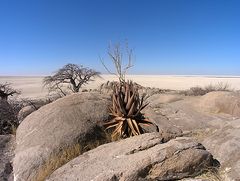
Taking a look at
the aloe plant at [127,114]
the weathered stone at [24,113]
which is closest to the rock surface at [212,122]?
the aloe plant at [127,114]

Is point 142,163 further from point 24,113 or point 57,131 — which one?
point 24,113

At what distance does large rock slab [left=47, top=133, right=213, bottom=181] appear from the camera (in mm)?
4680

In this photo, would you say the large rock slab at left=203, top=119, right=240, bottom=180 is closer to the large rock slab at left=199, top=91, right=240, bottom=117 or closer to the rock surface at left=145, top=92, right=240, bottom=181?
the rock surface at left=145, top=92, right=240, bottom=181

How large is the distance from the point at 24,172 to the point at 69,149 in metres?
0.87

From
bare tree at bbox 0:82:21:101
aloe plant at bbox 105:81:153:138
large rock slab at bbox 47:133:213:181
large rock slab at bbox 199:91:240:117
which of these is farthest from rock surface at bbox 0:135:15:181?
large rock slab at bbox 199:91:240:117

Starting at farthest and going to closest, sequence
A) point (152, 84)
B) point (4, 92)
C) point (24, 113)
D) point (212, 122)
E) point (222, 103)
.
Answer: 1. point (152, 84)
2. point (4, 92)
3. point (222, 103)
4. point (24, 113)
5. point (212, 122)

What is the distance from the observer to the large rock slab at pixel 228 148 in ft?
16.0

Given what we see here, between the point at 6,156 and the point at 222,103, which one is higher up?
the point at 222,103

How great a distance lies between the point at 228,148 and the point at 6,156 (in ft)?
13.9

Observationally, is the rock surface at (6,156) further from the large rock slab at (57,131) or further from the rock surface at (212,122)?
the rock surface at (212,122)

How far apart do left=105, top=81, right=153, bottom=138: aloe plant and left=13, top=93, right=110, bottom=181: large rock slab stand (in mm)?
432

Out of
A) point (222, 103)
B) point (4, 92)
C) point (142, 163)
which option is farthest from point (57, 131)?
point (4, 92)

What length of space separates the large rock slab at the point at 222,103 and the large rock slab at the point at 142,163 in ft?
18.0

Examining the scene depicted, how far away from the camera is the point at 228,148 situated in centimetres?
544
